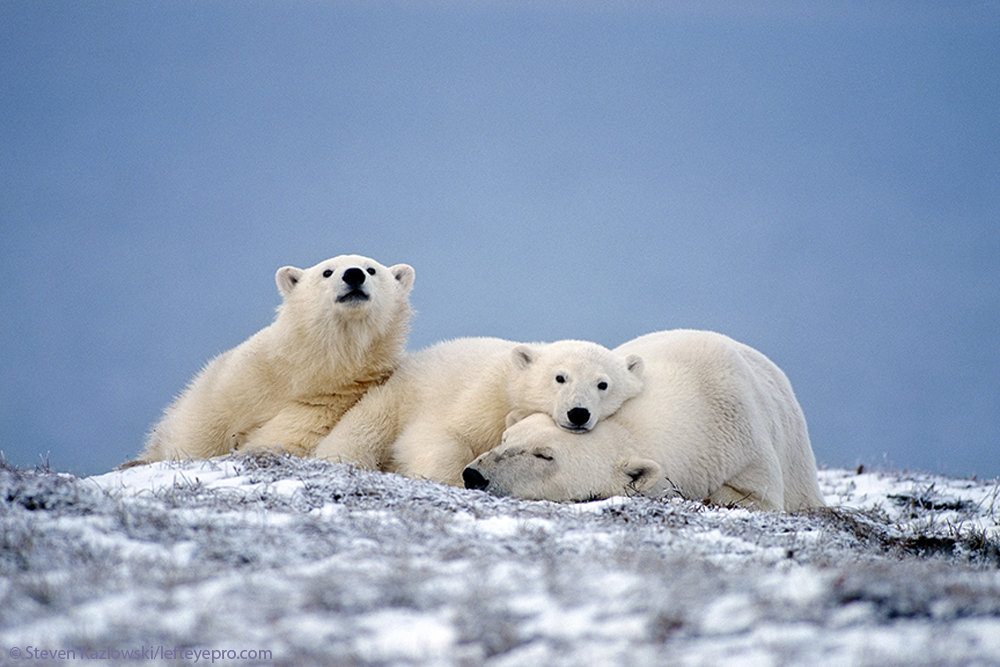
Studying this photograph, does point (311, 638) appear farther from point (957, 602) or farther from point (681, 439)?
point (681, 439)

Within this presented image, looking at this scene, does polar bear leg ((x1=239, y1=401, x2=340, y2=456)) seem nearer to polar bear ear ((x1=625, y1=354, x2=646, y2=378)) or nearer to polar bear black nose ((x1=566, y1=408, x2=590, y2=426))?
polar bear black nose ((x1=566, y1=408, x2=590, y2=426))

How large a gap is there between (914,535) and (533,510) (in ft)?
8.18

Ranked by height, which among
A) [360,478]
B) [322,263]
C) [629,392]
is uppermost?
[322,263]

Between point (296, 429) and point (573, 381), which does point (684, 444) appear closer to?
point (573, 381)

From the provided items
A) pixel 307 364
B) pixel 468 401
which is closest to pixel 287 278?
pixel 307 364

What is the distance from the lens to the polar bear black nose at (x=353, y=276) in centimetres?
691

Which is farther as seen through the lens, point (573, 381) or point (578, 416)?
point (573, 381)

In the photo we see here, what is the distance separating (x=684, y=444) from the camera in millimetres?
6074

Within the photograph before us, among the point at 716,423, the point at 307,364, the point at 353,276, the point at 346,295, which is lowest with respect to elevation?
the point at 716,423

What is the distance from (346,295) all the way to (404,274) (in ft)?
Answer: 2.82

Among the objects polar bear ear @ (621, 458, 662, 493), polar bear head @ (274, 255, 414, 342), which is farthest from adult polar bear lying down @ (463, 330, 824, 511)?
polar bear head @ (274, 255, 414, 342)

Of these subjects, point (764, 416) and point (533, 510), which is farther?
point (764, 416)

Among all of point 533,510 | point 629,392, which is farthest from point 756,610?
point 629,392

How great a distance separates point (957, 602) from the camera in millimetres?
2879
